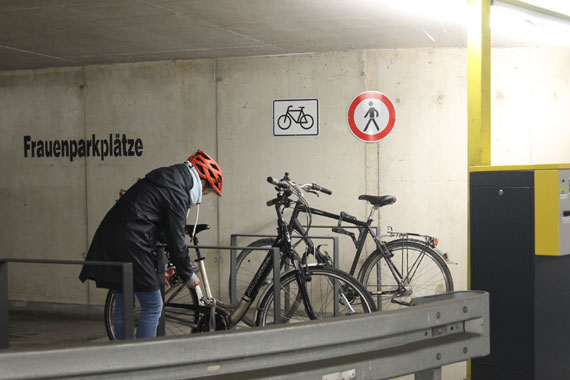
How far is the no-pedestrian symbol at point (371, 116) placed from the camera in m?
7.13

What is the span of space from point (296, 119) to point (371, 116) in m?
0.81

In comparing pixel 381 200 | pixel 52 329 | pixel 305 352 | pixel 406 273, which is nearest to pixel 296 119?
pixel 381 200

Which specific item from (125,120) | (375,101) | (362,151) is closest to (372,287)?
(362,151)

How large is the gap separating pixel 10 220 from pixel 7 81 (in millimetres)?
1706

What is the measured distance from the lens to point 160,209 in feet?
13.8

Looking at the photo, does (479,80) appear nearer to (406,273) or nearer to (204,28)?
(204,28)

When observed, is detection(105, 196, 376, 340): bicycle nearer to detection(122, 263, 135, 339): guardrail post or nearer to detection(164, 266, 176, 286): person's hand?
detection(164, 266, 176, 286): person's hand

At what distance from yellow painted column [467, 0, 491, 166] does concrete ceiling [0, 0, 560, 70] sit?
115 centimetres

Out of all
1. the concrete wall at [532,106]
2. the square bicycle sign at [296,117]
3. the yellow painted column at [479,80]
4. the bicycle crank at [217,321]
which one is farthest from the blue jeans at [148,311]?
the concrete wall at [532,106]

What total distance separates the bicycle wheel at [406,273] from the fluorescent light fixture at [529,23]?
2.12m

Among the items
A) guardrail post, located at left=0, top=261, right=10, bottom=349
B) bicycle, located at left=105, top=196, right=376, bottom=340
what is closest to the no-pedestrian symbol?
bicycle, located at left=105, top=196, right=376, bottom=340

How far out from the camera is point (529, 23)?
18.6ft

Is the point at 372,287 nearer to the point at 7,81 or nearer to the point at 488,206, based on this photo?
the point at 488,206

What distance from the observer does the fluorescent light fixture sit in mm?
4445
